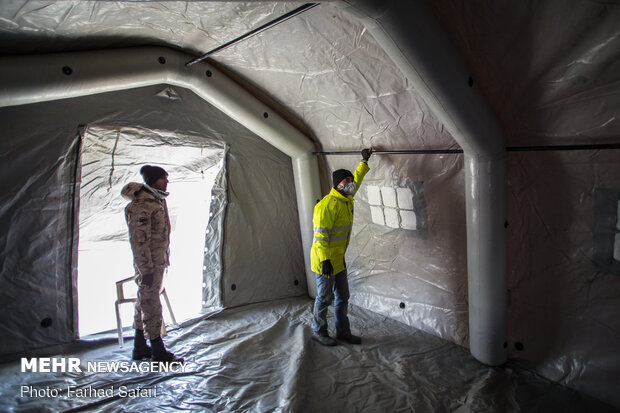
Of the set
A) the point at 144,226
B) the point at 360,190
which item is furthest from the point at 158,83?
the point at 360,190

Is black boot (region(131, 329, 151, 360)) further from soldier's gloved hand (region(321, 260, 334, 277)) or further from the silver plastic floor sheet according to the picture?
soldier's gloved hand (region(321, 260, 334, 277))

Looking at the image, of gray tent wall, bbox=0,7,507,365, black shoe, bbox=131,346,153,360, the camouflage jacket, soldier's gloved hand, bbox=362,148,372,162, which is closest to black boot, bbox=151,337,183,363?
black shoe, bbox=131,346,153,360

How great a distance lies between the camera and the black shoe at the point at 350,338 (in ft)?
9.36

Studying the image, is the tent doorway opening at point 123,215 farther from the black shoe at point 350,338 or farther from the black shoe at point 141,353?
the black shoe at point 350,338

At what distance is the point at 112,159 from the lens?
125 inches

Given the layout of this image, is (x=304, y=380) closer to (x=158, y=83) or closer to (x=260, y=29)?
(x=260, y=29)

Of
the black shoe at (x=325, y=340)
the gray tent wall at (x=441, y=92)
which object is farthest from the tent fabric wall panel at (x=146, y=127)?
the black shoe at (x=325, y=340)

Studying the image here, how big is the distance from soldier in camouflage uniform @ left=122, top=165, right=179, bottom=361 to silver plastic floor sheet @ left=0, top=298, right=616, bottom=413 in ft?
1.00

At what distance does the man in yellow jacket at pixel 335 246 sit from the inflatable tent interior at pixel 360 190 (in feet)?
0.61

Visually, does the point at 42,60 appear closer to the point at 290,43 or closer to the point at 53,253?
the point at 53,253

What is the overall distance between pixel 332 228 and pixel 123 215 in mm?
2162

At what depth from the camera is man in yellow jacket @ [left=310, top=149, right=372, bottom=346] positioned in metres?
2.73

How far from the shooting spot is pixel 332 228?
2.74m

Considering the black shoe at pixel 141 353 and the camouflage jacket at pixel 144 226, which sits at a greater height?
the camouflage jacket at pixel 144 226
